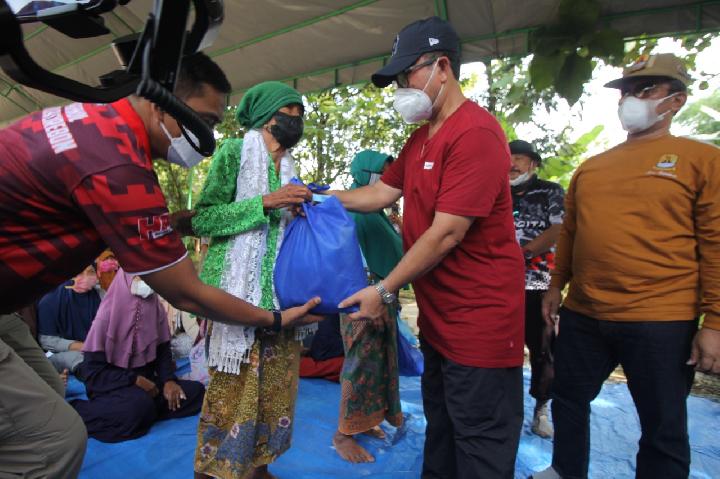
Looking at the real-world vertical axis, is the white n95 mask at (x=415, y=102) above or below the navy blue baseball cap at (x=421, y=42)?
below

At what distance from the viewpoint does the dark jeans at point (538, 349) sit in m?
2.96

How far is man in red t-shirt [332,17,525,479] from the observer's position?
5.03ft

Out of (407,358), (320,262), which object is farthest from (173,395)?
(320,262)

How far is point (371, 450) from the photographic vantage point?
270 centimetres

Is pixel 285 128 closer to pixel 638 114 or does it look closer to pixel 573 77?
pixel 638 114

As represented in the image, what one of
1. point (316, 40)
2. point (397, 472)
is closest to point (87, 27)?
point (397, 472)

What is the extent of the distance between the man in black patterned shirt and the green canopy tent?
84 cm

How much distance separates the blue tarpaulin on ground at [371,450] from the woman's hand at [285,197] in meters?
1.56

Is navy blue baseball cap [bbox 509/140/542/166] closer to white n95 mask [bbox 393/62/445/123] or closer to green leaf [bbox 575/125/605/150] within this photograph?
white n95 mask [bbox 393/62/445/123]

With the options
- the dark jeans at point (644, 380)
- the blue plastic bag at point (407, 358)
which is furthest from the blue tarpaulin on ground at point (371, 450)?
the dark jeans at point (644, 380)

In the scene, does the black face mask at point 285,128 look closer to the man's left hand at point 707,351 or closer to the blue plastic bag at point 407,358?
the blue plastic bag at point 407,358

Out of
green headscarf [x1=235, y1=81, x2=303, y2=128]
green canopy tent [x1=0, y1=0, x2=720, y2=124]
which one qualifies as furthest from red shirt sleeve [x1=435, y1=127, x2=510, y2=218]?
green canopy tent [x1=0, y1=0, x2=720, y2=124]

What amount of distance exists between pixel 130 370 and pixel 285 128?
225cm

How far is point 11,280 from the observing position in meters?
1.10
